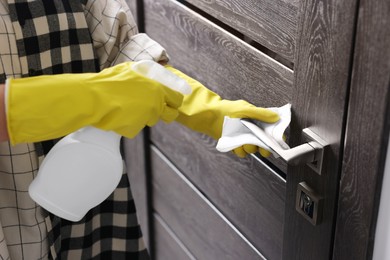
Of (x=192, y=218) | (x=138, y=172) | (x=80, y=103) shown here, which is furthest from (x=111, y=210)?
(x=80, y=103)

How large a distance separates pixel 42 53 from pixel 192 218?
536 millimetres

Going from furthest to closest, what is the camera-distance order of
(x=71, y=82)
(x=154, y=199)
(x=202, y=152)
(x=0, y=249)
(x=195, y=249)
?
(x=154, y=199) → (x=195, y=249) → (x=202, y=152) → (x=0, y=249) → (x=71, y=82)

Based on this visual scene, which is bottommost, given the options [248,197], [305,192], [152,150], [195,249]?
[195,249]

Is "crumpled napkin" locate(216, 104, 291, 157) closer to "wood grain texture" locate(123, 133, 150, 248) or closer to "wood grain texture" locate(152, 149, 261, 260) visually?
"wood grain texture" locate(152, 149, 261, 260)

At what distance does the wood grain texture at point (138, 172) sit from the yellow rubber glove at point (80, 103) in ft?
2.10

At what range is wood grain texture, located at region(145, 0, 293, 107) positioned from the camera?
0.98 metres

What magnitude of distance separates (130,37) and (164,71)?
0.24 m

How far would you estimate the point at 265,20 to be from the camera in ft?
3.10

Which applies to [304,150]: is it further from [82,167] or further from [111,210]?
[111,210]

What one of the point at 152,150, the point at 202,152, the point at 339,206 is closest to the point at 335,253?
the point at 339,206

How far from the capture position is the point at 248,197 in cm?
115

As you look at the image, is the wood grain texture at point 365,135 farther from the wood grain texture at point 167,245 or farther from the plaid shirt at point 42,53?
the wood grain texture at point 167,245

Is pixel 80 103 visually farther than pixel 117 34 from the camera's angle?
No

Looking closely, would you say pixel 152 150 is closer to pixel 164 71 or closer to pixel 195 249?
pixel 195 249
